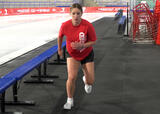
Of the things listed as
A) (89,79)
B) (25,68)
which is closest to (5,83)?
(25,68)

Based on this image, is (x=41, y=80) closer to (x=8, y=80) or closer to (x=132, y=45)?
(x=8, y=80)

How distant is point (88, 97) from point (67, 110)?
758 millimetres

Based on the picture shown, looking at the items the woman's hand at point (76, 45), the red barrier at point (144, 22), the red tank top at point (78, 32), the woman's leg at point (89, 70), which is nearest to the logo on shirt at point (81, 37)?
the red tank top at point (78, 32)

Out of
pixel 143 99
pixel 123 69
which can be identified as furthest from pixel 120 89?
pixel 123 69

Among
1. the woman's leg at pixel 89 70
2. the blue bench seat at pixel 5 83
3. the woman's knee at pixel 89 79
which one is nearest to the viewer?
the blue bench seat at pixel 5 83

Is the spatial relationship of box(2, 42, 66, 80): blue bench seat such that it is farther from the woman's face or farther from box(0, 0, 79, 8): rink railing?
box(0, 0, 79, 8): rink railing

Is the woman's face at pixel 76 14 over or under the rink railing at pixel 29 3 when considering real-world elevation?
under

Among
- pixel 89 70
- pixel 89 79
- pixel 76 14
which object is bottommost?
pixel 89 79

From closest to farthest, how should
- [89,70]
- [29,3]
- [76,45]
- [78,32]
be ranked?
[76,45]
[78,32]
[89,70]
[29,3]

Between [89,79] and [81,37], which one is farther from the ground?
[81,37]

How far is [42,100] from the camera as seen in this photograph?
4.75 meters

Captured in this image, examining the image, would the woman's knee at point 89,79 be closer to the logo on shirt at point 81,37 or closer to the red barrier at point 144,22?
the logo on shirt at point 81,37

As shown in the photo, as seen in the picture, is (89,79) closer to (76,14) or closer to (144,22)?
(76,14)

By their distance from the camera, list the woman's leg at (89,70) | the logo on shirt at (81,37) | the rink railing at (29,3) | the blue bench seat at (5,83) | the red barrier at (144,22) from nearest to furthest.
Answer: the blue bench seat at (5,83) → the logo on shirt at (81,37) → the woman's leg at (89,70) → the red barrier at (144,22) → the rink railing at (29,3)
